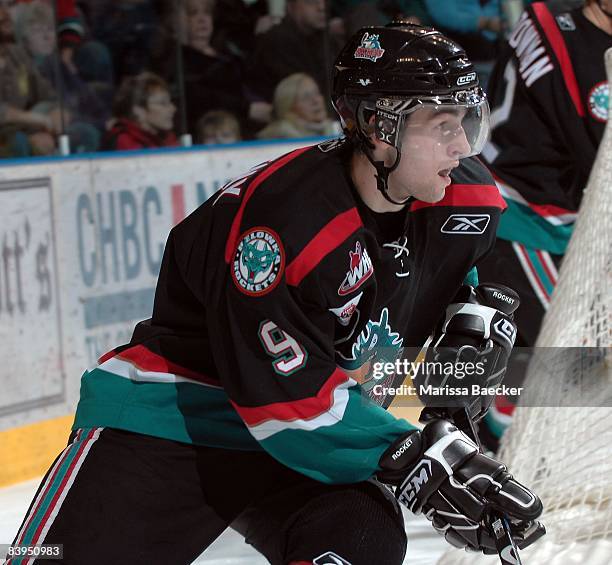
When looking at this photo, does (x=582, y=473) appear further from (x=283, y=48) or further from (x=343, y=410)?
(x=283, y=48)

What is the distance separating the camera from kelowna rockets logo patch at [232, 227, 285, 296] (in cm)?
158

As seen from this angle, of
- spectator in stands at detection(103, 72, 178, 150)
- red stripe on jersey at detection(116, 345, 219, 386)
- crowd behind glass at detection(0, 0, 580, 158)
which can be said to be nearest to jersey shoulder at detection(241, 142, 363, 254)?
red stripe on jersey at detection(116, 345, 219, 386)

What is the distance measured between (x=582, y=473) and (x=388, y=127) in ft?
3.17

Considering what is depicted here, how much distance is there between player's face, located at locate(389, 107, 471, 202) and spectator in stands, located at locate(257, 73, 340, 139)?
2.94 metres

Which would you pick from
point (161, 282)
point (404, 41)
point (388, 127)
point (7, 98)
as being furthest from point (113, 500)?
point (7, 98)

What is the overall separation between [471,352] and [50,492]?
63 centimetres

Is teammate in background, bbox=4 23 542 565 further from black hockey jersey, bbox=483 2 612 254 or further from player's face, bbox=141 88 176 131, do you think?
player's face, bbox=141 88 176 131

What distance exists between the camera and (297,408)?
1.62m

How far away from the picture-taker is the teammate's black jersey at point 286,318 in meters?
1.60

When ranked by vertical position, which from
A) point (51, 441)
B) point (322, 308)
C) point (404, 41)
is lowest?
point (51, 441)

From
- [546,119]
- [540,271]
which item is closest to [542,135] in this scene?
[546,119]

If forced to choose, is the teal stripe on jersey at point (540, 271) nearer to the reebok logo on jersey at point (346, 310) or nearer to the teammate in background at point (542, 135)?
the teammate in background at point (542, 135)

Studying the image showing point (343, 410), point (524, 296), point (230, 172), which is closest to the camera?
point (343, 410)

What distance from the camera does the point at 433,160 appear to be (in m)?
1.69
